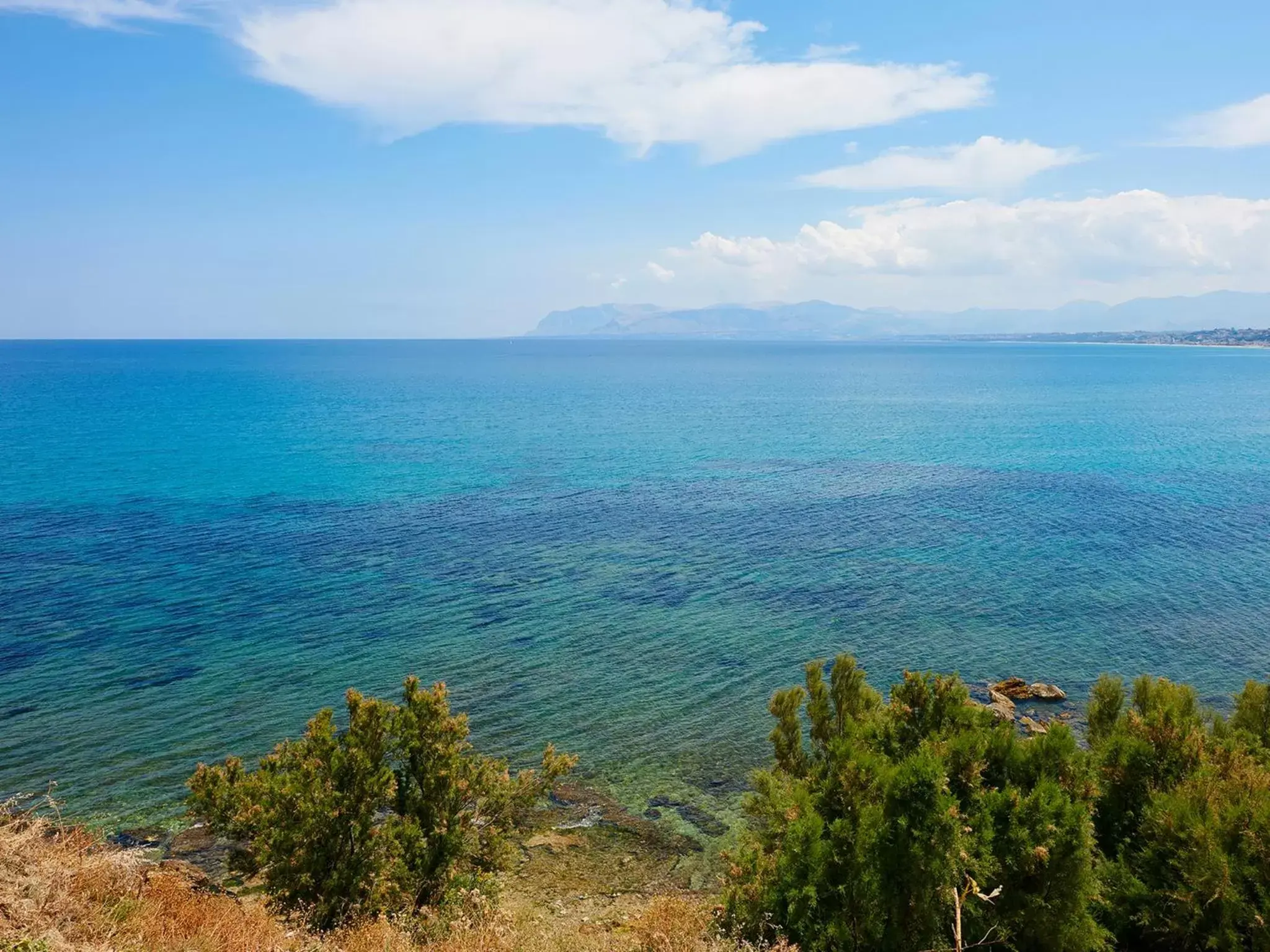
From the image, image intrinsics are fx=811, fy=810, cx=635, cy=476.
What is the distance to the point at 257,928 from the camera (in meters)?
14.5

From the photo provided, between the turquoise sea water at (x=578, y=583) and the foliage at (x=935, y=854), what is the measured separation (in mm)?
14539

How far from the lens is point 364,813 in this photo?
658 inches

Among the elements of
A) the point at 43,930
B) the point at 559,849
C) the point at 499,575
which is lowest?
the point at 559,849

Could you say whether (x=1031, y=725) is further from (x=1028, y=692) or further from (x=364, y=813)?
(x=364, y=813)

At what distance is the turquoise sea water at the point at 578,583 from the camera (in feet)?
105

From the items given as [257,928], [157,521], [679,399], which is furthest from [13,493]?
[679,399]

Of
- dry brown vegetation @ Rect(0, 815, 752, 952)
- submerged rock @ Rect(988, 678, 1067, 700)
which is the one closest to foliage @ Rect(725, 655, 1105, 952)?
dry brown vegetation @ Rect(0, 815, 752, 952)

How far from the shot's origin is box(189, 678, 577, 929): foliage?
54.0 ft

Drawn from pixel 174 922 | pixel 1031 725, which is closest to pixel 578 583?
pixel 1031 725

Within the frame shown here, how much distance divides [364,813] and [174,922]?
144 inches

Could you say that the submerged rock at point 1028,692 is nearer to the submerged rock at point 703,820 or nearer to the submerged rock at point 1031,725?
the submerged rock at point 1031,725

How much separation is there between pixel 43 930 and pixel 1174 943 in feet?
61.4

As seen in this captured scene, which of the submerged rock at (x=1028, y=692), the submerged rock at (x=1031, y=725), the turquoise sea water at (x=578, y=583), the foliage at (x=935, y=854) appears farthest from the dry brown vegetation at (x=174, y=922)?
the submerged rock at (x=1028, y=692)

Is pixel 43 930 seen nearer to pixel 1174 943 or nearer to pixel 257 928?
pixel 257 928
